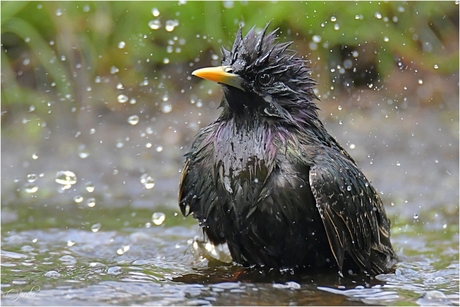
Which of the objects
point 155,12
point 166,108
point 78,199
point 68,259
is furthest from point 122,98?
point 68,259

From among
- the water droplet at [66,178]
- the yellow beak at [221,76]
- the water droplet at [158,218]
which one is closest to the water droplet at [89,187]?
the water droplet at [66,178]

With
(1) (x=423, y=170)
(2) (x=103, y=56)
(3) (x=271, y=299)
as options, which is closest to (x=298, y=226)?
(3) (x=271, y=299)

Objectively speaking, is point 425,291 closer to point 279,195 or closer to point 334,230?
point 334,230

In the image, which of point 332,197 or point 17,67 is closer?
point 332,197

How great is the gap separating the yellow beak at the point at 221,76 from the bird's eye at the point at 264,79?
121 mm

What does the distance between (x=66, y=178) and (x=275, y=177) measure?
12.5ft

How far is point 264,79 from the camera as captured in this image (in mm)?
4414

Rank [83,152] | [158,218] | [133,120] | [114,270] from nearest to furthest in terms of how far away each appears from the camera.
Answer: [114,270], [158,218], [83,152], [133,120]

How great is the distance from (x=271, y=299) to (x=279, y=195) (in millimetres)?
632

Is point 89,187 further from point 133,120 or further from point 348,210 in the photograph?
point 348,210

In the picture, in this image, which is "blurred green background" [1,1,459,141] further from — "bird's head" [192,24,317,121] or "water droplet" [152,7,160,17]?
"bird's head" [192,24,317,121]

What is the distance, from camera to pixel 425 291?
4.15 metres

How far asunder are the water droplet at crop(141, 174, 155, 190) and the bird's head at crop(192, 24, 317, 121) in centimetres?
303

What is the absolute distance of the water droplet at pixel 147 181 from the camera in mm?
7419
